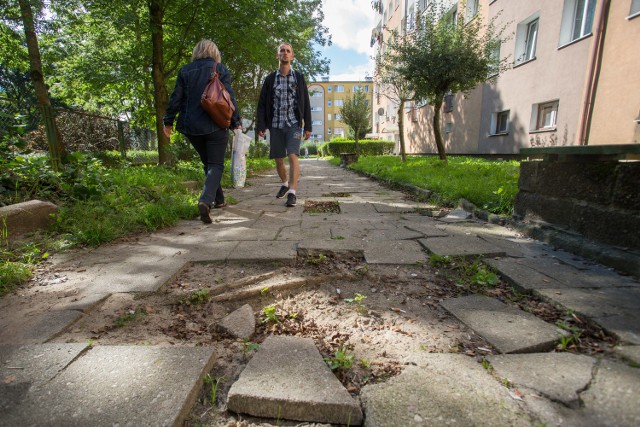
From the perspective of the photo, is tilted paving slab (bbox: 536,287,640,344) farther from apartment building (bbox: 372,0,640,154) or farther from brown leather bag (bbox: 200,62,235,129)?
apartment building (bbox: 372,0,640,154)

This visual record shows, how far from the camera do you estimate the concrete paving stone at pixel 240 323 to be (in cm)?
138

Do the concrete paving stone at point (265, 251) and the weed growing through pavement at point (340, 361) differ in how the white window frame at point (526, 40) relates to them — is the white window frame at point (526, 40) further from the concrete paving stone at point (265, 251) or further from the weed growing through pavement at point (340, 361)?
the weed growing through pavement at point (340, 361)

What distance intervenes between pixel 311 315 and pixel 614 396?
1.08m

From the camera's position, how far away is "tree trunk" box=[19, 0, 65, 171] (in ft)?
15.0

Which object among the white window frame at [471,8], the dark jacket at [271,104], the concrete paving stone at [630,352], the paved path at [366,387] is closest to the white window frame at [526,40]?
the white window frame at [471,8]

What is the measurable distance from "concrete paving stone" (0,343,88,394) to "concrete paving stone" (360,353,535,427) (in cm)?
102

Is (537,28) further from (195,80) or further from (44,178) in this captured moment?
(44,178)

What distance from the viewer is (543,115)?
9.21m

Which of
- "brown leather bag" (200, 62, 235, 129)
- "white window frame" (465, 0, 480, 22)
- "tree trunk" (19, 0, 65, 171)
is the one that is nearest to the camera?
"brown leather bag" (200, 62, 235, 129)

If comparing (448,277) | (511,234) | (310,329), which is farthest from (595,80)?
(310,329)

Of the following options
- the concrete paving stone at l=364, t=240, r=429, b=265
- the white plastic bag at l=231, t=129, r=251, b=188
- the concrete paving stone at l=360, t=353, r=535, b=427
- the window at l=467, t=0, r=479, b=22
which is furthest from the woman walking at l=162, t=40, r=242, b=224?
the window at l=467, t=0, r=479, b=22

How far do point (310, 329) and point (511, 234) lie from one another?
7.37 feet

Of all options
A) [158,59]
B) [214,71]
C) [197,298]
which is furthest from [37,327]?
[158,59]

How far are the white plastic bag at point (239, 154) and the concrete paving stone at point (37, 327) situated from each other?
2978 millimetres
